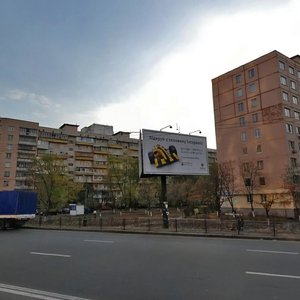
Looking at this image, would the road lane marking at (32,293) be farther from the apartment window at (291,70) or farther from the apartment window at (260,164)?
the apartment window at (291,70)

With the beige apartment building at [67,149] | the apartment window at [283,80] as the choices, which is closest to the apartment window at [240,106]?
the apartment window at [283,80]

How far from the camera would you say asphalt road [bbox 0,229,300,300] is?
6.70 m

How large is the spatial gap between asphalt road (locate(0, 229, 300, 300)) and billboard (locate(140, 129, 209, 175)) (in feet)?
49.5

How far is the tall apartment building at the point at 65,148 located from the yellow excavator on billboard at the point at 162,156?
5733 cm

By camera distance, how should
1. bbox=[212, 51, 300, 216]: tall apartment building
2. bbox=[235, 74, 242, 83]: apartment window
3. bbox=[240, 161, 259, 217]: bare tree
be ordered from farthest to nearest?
bbox=[235, 74, 242, 83]: apartment window < bbox=[240, 161, 259, 217]: bare tree < bbox=[212, 51, 300, 216]: tall apartment building

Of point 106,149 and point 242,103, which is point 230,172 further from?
point 106,149

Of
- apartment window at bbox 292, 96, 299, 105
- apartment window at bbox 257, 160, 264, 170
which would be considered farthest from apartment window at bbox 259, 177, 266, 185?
apartment window at bbox 292, 96, 299, 105

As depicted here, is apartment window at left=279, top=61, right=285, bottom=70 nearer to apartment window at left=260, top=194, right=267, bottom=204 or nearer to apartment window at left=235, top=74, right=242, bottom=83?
apartment window at left=235, top=74, right=242, bottom=83

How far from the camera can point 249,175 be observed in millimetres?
54969

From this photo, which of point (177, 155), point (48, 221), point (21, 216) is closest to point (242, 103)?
point (177, 155)

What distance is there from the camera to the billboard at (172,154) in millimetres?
27500

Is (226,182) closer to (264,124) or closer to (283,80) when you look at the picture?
(264,124)

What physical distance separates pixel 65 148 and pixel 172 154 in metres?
75.3

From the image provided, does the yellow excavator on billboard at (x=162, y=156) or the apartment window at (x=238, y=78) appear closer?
the yellow excavator on billboard at (x=162, y=156)
